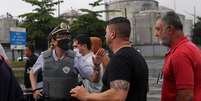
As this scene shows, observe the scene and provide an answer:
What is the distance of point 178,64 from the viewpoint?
15.6 ft

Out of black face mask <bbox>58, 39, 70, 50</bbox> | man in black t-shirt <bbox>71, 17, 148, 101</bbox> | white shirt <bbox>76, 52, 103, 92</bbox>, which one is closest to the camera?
man in black t-shirt <bbox>71, 17, 148, 101</bbox>

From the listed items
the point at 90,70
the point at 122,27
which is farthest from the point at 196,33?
the point at 122,27

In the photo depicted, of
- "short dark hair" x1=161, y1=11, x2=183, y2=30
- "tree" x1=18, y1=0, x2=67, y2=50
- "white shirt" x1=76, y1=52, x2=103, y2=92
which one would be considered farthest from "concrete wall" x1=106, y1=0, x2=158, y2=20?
"short dark hair" x1=161, y1=11, x2=183, y2=30

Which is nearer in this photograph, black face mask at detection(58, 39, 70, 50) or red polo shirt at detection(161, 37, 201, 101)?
red polo shirt at detection(161, 37, 201, 101)

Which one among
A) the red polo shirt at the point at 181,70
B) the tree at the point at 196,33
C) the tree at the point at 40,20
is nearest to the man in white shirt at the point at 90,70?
the red polo shirt at the point at 181,70

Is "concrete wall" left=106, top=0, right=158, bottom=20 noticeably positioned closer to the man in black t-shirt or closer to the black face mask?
the black face mask

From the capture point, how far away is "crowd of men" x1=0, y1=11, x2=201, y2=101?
14.3 ft

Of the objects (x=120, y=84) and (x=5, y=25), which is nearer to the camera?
(x=120, y=84)

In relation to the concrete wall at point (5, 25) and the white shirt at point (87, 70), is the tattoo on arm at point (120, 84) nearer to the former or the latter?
the white shirt at point (87, 70)

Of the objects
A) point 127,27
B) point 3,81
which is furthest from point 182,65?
point 3,81

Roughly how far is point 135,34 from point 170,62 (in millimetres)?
77895

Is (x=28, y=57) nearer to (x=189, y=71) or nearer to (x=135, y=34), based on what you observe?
(x=189, y=71)

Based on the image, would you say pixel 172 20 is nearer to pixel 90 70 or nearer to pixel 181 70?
pixel 181 70

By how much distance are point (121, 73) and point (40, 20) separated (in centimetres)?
4908
